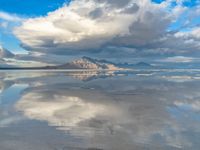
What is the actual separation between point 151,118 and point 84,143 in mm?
7579

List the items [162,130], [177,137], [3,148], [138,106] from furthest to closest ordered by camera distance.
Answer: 1. [138,106]
2. [162,130]
3. [177,137]
4. [3,148]

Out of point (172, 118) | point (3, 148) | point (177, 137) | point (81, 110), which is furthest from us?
point (81, 110)

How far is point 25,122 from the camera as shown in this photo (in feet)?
54.0

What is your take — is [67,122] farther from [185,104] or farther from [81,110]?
[185,104]

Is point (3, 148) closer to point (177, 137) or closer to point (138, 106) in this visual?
point (177, 137)

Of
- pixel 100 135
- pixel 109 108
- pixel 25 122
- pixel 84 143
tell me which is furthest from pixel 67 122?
pixel 109 108

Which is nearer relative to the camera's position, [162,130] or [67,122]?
[162,130]

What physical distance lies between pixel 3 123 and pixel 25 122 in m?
1.28

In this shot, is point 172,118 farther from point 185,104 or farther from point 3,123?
point 3,123

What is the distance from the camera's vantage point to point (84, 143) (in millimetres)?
11938

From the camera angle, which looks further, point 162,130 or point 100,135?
point 162,130

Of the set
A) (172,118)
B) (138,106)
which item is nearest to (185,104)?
(138,106)

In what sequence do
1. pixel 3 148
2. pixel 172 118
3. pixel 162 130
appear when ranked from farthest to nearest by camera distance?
pixel 172 118, pixel 162 130, pixel 3 148

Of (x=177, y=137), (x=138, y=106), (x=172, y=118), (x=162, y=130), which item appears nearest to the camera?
(x=177, y=137)
